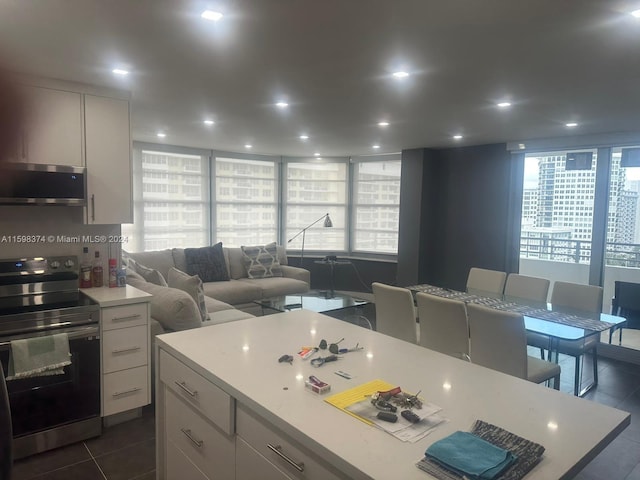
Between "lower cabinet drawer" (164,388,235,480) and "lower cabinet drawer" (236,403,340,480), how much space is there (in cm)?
11

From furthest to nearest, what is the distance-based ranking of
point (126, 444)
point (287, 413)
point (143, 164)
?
point (143, 164)
point (126, 444)
point (287, 413)

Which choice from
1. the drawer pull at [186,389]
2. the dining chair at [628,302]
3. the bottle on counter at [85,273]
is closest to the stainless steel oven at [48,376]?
the bottle on counter at [85,273]

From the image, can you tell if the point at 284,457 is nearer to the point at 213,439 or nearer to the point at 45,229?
the point at 213,439

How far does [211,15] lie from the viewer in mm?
1976

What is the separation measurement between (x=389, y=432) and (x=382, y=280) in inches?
229

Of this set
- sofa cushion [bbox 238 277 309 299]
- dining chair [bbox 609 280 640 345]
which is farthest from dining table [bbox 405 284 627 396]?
sofa cushion [bbox 238 277 309 299]

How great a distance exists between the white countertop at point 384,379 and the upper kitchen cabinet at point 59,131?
5.79 feet

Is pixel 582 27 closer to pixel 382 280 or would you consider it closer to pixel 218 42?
pixel 218 42

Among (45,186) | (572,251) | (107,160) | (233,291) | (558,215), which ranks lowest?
(233,291)

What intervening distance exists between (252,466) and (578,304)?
3.33m

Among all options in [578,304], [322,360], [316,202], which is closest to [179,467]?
[322,360]

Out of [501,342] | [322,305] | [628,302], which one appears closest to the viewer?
[501,342]

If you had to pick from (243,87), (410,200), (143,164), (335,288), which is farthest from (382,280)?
(243,87)

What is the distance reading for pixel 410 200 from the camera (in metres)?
6.37
